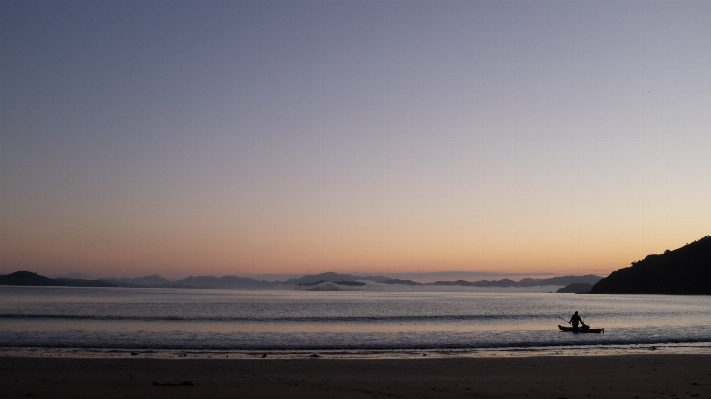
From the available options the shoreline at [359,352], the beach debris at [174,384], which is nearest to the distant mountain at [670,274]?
the shoreline at [359,352]

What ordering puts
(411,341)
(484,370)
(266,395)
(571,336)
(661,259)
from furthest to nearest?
(661,259) → (571,336) → (411,341) → (484,370) → (266,395)

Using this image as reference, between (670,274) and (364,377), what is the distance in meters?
159

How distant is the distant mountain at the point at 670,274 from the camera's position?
136m

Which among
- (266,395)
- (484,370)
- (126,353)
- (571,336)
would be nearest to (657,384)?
(484,370)

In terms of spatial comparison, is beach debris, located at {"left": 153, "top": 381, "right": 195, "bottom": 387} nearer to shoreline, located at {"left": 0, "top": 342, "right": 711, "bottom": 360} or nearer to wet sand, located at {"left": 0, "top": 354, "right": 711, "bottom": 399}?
wet sand, located at {"left": 0, "top": 354, "right": 711, "bottom": 399}

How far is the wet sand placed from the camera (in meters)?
12.4

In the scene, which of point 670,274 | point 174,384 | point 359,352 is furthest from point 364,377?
point 670,274

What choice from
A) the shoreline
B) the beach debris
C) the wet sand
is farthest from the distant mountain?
the beach debris

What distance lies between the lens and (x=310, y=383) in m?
13.9

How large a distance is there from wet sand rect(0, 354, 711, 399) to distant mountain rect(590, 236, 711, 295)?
139 meters

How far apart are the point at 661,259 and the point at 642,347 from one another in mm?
154094

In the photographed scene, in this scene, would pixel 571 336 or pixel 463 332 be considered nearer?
pixel 571 336

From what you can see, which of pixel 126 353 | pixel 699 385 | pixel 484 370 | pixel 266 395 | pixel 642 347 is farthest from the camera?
pixel 642 347

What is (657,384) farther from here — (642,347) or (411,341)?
(411,341)
